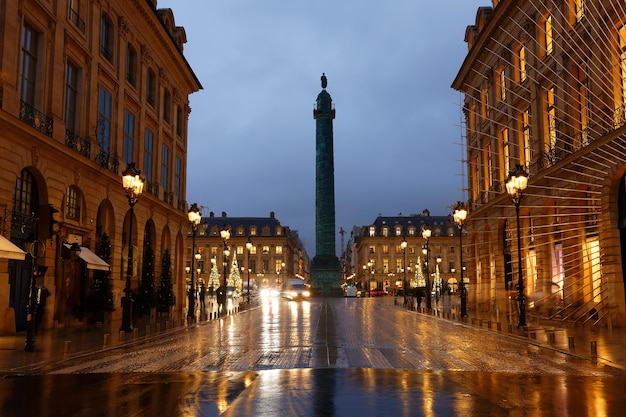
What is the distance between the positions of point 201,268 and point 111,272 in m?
111

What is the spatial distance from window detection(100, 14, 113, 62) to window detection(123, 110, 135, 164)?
3.67m

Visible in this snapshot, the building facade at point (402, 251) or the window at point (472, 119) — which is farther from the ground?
the window at point (472, 119)

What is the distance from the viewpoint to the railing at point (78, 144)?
89.1 ft

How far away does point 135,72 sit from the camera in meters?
37.0

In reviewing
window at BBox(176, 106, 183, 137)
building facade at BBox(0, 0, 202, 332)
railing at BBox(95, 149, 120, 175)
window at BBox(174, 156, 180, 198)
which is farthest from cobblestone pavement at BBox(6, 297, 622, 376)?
window at BBox(176, 106, 183, 137)

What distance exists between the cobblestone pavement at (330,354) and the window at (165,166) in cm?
2011

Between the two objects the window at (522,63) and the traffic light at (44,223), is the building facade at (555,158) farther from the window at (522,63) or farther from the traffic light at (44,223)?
the traffic light at (44,223)

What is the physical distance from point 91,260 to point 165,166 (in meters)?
18.4

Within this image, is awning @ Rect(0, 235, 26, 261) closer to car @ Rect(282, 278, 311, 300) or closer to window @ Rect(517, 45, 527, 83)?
window @ Rect(517, 45, 527, 83)

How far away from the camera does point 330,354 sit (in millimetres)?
16531

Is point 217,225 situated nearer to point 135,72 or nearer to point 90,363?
point 135,72

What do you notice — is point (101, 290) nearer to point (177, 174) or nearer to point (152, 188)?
point (152, 188)

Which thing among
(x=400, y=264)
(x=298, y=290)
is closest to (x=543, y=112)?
(x=298, y=290)

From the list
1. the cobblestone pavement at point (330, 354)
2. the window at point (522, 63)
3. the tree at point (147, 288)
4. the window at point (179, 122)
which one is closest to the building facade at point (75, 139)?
the tree at point (147, 288)
